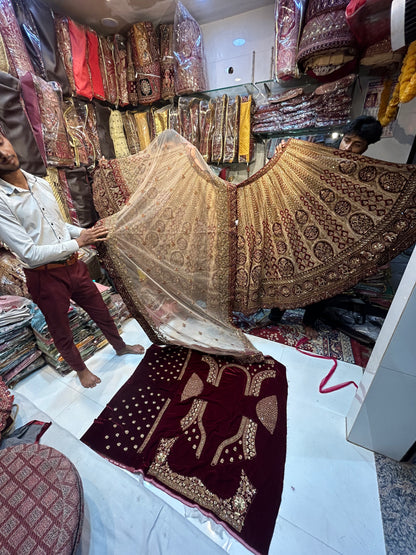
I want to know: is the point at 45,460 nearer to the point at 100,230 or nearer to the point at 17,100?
the point at 100,230

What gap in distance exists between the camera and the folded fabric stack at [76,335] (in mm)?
1506

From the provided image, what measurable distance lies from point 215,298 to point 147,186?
89 centimetres

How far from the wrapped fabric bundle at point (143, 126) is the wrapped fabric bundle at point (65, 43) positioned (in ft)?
1.98

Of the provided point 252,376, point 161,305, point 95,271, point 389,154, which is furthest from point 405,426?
point 95,271

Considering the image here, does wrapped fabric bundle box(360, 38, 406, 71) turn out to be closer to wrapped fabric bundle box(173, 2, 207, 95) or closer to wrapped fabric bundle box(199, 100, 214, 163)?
wrapped fabric bundle box(199, 100, 214, 163)

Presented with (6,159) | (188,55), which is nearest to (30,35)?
(188,55)

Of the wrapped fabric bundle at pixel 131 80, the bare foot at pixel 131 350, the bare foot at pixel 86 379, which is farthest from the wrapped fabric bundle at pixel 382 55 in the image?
the bare foot at pixel 86 379

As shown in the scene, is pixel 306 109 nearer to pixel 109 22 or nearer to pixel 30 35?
pixel 109 22

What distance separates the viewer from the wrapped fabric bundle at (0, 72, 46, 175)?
5.27 feet

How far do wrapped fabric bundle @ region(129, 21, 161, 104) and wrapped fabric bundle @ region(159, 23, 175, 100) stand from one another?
0.20ft

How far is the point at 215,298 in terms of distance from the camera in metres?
1.54

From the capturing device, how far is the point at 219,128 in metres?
2.07

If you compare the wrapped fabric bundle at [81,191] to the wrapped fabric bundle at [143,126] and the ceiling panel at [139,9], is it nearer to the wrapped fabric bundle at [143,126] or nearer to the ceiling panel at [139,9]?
the wrapped fabric bundle at [143,126]

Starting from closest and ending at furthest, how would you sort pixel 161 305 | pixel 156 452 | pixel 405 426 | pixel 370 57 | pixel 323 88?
Answer: pixel 405 426, pixel 156 452, pixel 370 57, pixel 161 305, pixel 323 88
